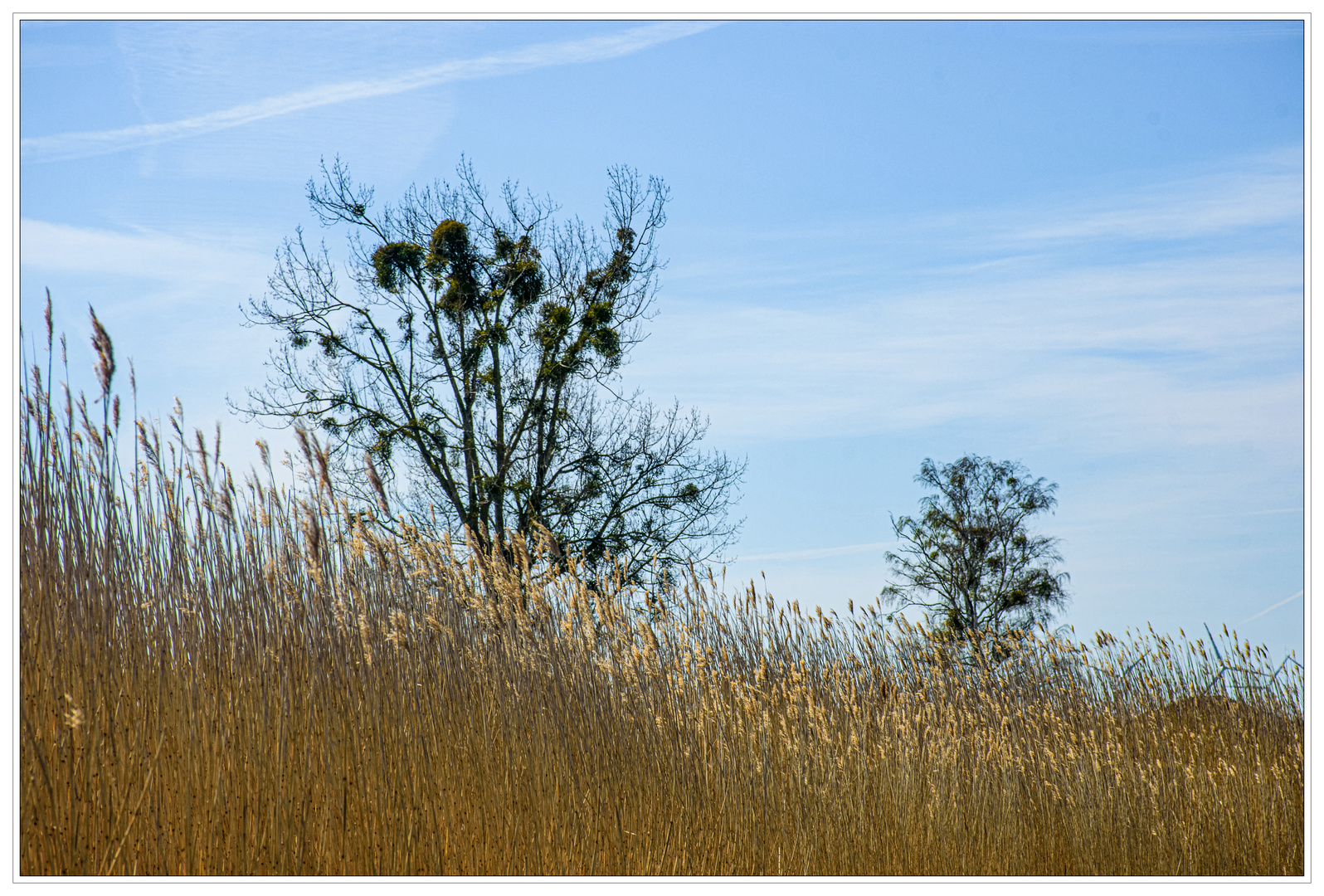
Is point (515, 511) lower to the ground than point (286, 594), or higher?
higher

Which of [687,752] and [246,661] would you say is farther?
[687,752]

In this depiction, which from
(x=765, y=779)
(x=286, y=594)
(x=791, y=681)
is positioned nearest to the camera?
(x=286, y=594)

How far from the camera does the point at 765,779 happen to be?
3.96 m

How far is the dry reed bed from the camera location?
8.20 ft

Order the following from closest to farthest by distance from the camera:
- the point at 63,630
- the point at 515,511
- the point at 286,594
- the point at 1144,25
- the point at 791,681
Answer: the point at 63,630, the point at 286,594, the point at 1144,25, the point at 791,681, the point at 515,511

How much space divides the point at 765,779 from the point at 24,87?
371 cm

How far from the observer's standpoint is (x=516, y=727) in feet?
11.7

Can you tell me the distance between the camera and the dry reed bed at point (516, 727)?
2.50 meters
